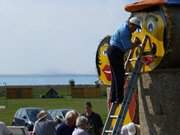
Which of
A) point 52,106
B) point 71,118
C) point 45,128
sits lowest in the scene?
point 52,106

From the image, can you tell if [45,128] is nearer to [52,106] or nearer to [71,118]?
[71,118]

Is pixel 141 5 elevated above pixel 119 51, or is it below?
above

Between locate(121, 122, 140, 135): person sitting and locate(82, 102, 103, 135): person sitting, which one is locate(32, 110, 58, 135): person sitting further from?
locate(121, 122, 140, 135): person sitting

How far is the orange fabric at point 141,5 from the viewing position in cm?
1148

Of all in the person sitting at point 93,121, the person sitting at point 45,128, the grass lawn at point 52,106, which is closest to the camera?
the person sitting at point 45,128

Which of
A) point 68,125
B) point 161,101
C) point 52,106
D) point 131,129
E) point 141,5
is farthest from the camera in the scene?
point 52,106

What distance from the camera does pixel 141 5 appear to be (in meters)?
11.8

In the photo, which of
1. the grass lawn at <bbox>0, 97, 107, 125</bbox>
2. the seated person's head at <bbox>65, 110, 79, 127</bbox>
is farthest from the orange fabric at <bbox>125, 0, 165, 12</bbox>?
the grass lawn at <bbox>0, 97, 107, 125</bbox>

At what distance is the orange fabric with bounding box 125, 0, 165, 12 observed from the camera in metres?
11.5

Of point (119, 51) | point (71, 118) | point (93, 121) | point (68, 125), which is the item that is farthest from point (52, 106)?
point (119, 51)

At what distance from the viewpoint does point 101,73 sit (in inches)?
598

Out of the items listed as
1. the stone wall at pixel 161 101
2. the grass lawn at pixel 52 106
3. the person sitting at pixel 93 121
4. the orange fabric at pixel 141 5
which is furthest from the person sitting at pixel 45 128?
the grass lawn at pixel 52 106

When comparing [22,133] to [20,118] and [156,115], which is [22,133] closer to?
[156,115]

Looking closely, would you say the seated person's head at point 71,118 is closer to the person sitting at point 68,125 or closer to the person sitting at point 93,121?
the person sitting at point 68,125
